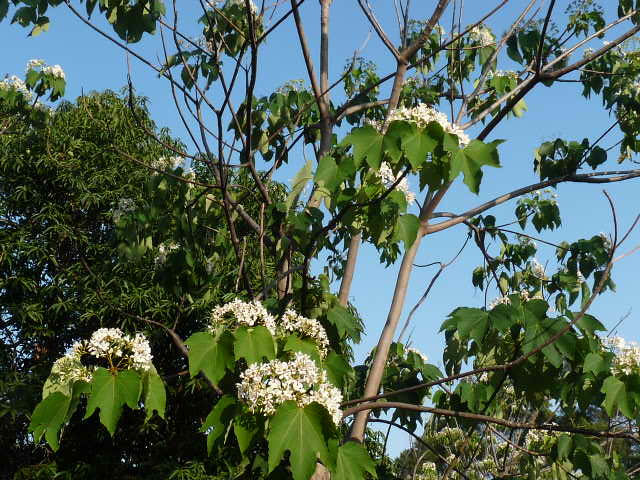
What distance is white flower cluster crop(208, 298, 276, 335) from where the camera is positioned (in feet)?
7.13

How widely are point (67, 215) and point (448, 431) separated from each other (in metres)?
3.24

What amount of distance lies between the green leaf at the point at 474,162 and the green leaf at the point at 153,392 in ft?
3.17

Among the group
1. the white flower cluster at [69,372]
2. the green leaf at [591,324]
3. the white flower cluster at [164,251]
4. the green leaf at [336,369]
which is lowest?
the white flower cluster at [69,372]

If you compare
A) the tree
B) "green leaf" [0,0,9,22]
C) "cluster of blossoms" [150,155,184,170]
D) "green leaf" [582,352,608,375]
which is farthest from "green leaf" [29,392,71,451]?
"green leaf" [582,352,608,375]

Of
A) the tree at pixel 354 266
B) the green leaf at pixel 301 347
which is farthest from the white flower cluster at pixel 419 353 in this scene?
the green leaf at pixel 301 347

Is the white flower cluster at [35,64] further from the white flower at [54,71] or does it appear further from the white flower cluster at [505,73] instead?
the white flower cluster at [505,73]

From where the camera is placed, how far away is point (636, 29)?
2838 mm

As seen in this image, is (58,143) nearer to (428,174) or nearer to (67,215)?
(67,215)

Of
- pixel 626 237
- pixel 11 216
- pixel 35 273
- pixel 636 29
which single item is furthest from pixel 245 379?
pixel 11 216

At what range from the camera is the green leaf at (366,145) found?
209 centimetres

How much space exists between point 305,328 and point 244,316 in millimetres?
253

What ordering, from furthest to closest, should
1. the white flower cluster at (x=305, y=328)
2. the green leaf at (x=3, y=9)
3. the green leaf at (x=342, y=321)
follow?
the green leaf at (x=342, y=321) < the green leaf at (x=3, y=9) < the white flower cluster at (x=305, y=328)

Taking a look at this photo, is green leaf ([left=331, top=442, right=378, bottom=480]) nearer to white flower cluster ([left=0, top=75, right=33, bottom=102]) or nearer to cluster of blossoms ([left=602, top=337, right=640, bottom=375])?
cluster of blossoms ([left=602, top=337, right=640, bottom=375])

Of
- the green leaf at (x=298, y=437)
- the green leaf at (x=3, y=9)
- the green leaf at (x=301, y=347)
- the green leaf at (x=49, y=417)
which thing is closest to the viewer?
the green leaf at (x=298, y=437)
